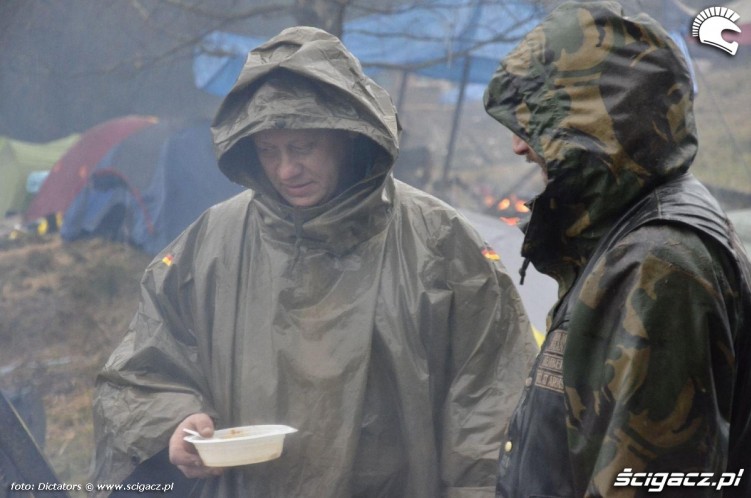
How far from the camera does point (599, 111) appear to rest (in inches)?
54.0

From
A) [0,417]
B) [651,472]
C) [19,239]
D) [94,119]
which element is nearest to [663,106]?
[651,472]

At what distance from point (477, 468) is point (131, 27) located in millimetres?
11393

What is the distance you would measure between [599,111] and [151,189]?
720cm

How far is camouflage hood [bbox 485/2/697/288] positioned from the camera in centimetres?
136

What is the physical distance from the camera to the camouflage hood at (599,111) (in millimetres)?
1360

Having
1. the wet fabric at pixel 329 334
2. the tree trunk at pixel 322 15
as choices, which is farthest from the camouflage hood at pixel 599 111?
the tree trunk at pixel 322 15

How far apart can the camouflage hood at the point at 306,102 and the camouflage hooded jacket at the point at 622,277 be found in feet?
3.98

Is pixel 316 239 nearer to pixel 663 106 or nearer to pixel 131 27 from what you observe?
pixel 663 106

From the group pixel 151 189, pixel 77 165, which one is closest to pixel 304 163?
pixel 151 189

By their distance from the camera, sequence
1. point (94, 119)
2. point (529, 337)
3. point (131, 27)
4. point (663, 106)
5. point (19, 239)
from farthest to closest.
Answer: point (94, 119)
point (131, 27)
point (19, 239)
point (529, 337)
point (663, 106)

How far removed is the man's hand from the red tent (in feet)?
23.5

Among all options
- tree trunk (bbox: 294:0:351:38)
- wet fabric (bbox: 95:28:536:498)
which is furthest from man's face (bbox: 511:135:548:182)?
tree trunk (bbox: 294:0:351:38)

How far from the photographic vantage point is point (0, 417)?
285cm

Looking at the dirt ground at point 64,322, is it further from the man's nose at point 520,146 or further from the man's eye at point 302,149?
the man's nose at point 520,146
